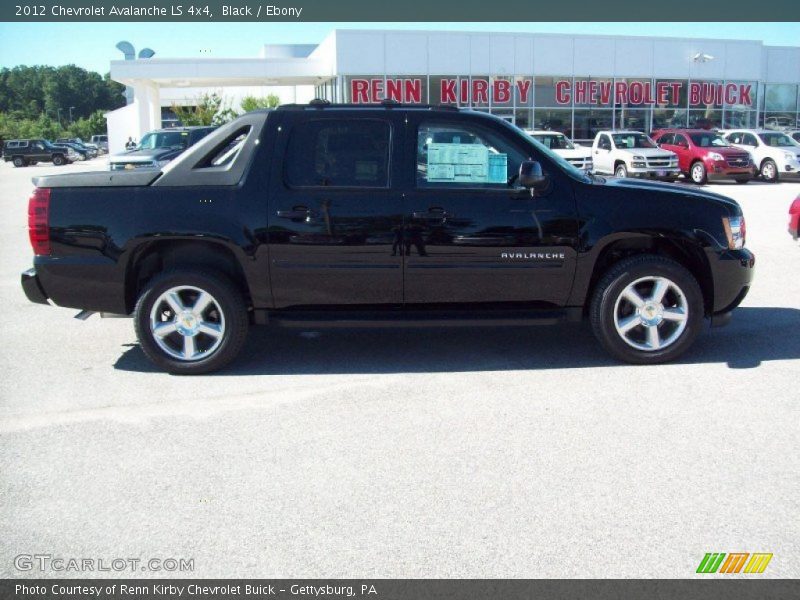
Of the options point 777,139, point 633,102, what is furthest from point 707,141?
point 633,102

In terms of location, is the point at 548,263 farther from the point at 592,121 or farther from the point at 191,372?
the point at 592,121

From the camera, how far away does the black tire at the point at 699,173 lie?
84.0ft

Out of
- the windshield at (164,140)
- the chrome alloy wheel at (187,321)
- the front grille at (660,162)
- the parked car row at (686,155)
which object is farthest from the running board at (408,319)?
the front grille at (660,162)

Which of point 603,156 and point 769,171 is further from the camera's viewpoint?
point 769,171

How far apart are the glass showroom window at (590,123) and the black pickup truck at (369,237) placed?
109 feet

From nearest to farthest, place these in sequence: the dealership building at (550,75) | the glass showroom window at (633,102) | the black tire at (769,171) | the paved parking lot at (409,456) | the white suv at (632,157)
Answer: the paved parking lot at (409,456) < the white suv at (632,157) < the black tire at (769,171) < the dealership building at (550,75) < the glass showroom window at (633,102)

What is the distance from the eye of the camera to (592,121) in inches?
1490

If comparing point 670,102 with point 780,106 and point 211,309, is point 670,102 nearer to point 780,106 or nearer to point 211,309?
point 780,106

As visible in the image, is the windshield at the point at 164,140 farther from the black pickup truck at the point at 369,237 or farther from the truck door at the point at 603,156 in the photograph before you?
→ the black pickup truck at the point at 369,237

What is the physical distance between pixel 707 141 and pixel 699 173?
132 cm

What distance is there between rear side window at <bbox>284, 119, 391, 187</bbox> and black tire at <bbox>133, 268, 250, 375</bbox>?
90cm

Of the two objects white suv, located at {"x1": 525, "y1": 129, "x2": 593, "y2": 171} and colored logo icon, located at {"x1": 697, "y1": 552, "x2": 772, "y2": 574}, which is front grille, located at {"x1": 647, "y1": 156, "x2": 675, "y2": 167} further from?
colored logo icon, located at {"x1": 697, "y1": 552, "x2": 772, "y2": 574}

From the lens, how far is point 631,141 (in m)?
25.7

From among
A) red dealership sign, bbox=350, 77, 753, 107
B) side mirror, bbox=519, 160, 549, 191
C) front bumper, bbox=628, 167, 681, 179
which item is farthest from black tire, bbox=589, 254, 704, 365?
red dealership sign, bbox=350, 77, 753, 107
